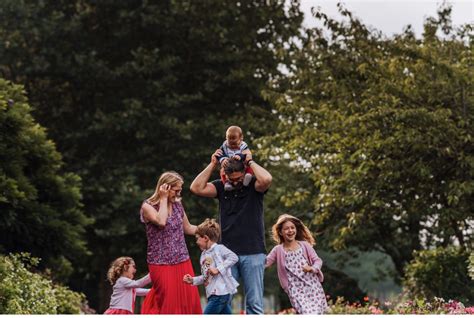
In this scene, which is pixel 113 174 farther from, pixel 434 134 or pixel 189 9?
pixel 434 134

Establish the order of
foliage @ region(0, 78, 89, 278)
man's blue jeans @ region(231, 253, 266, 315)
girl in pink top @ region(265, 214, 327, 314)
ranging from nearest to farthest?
1. man's blue jeans @ region(231, 253, 266, 315)
2. girl in pink top @ region(265, 214, 327, 314)
3. foliage @ region(0, 78, 89, 278)

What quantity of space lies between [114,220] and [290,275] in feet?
49.5

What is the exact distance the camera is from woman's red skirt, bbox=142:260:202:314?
8.99 meters

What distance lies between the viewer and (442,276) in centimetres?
1703

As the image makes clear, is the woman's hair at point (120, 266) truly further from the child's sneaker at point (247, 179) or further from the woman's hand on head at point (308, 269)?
the woman's hand on head at point (308, 269)

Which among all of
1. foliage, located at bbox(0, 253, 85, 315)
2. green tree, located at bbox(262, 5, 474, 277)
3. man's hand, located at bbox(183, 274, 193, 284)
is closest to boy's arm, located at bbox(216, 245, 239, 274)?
man's hand, located at bbox(183, 274, 193, 284)

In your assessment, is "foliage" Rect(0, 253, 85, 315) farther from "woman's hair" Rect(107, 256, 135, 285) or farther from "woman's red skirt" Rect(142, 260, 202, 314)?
"woman's red skirt" Rect(142, 260, 202, 314)

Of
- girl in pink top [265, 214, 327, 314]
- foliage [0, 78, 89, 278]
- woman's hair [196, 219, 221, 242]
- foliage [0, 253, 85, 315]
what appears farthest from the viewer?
foliage [0, 78, 89, 278]

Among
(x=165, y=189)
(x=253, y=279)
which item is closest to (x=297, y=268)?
(x=253, y=279)

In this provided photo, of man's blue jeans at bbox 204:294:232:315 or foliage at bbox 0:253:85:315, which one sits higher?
foliage at bbox 0:253:85:315

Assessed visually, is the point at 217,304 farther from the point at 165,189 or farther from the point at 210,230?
the point at 165,189

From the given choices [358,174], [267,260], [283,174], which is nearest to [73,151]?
[283,174]

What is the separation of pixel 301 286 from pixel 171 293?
1280 mm

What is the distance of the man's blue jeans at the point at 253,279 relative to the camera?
8.61 m
